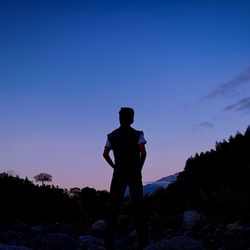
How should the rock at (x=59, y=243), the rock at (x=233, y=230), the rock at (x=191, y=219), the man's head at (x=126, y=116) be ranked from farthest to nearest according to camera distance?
the rock at (x=191, y=219) < the rock at (x=59, y=243) < the rock at (x=233, y=230) < the man's head at (x=126, y=116)

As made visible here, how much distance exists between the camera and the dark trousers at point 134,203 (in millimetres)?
6707

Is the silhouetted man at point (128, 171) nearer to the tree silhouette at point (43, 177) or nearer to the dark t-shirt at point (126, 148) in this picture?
the dark t-shirt at point (126, 148)

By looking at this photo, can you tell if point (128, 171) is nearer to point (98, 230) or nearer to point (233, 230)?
point (233, 230)

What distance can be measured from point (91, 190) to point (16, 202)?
4071 mm

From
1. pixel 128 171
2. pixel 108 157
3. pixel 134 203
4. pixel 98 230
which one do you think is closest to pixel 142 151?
pixel 128 171

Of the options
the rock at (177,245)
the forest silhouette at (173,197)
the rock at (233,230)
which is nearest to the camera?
the rock at (177,245)

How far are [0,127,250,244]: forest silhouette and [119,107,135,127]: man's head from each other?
413 centimetres

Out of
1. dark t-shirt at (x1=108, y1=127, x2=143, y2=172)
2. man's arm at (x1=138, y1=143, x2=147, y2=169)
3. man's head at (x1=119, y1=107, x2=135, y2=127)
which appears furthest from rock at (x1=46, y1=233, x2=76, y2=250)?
man's head at (x1=119, y1=107, x2=135, y2=127)

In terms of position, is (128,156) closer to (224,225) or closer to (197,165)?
(224,225)

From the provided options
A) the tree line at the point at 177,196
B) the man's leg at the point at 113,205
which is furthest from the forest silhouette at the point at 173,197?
the man's leg at the point at 113,205

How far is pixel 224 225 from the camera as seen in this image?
9.49 meters

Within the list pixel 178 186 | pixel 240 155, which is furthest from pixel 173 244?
pixel 178 186

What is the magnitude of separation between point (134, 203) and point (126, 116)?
4.27ft

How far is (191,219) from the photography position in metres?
10.5
